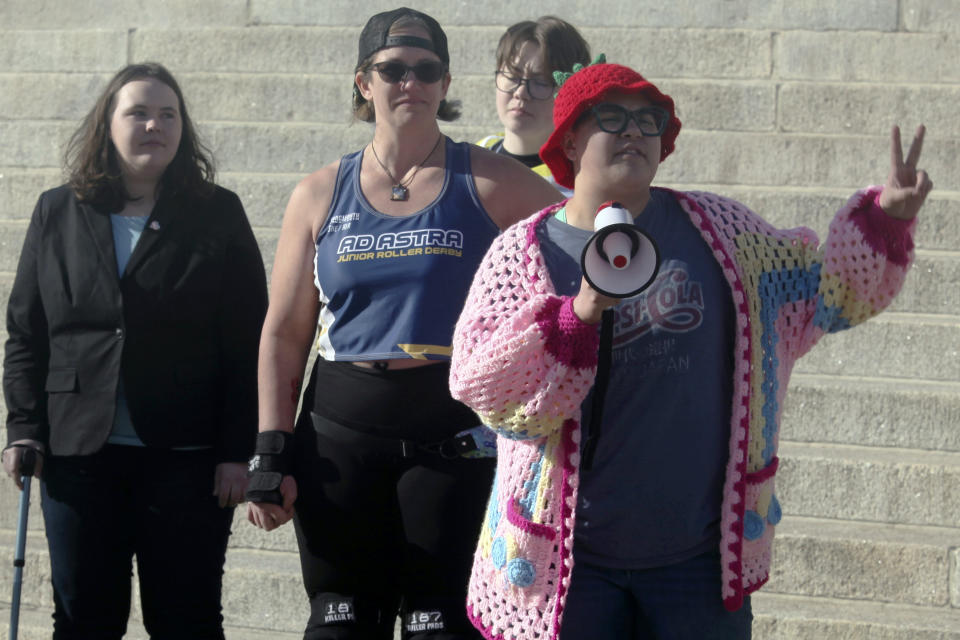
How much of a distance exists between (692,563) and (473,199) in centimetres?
102

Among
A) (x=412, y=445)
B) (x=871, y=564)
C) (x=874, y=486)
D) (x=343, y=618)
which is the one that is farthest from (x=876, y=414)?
(x=343, y=618)

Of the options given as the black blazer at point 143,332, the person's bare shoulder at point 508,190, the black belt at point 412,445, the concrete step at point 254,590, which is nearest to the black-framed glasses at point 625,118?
the person's bare shoulder at point 508,190

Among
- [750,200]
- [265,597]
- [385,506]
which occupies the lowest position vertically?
[265,597]

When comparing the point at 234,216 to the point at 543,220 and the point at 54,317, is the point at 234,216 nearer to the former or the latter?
the point at 54,317

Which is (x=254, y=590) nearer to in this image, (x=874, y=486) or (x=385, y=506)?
(x=385, y=506)

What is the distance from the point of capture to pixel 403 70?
2906mm

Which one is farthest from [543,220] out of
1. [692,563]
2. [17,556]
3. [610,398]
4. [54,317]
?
[17,556]

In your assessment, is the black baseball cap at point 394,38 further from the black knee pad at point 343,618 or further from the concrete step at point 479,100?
the concrete step at point 479,100

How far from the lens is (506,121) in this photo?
3.80 m

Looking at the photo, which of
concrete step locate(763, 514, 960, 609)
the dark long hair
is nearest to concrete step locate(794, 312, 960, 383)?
concrete step locate(763, 514, 960, 609)

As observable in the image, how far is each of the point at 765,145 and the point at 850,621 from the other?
7.09 ft

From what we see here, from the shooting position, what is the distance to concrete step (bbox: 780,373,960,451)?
13.7 feet

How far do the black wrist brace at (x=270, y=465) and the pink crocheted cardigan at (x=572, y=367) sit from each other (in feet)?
2.13

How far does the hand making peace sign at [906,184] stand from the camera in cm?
224
